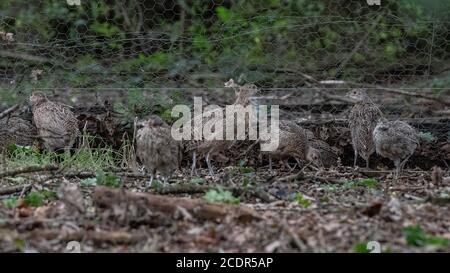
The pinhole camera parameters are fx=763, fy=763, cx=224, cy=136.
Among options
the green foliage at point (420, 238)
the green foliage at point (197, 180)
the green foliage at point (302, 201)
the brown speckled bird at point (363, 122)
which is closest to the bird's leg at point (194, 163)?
the green foliage at point (197, 180)

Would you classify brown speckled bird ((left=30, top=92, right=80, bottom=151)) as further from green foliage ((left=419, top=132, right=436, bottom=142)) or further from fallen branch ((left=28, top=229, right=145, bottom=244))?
green foliage ((left=419, top=132, right=436, bottom=142))

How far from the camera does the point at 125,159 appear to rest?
26.9 feet

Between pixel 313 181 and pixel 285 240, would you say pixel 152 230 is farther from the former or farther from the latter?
pixel 313 181

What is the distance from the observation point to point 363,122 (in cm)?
846

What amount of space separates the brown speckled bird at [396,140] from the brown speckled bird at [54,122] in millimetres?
3366

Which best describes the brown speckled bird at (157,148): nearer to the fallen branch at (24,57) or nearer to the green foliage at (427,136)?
the fallen branch at (24,57)

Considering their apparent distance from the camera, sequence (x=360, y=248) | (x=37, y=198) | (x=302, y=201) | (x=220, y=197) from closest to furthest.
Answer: (x=360, y=248)
(x=220, y=197)
(x=37, y=198)
(x=302, y=201)

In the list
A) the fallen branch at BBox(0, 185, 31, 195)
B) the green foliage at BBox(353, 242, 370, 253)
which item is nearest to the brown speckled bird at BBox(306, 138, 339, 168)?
the fallen branch at BBox(0, 185, 31, 195)

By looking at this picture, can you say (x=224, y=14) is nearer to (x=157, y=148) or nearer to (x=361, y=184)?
(x=157, y=148)

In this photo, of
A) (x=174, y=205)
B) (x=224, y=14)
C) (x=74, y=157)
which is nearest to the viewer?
(x=174, y=205)

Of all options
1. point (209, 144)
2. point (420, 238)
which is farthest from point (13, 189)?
point (420, 238)

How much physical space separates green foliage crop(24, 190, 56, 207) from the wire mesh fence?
2.97 meters

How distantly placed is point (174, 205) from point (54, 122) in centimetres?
394

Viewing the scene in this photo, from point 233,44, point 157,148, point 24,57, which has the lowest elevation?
point 157,148
